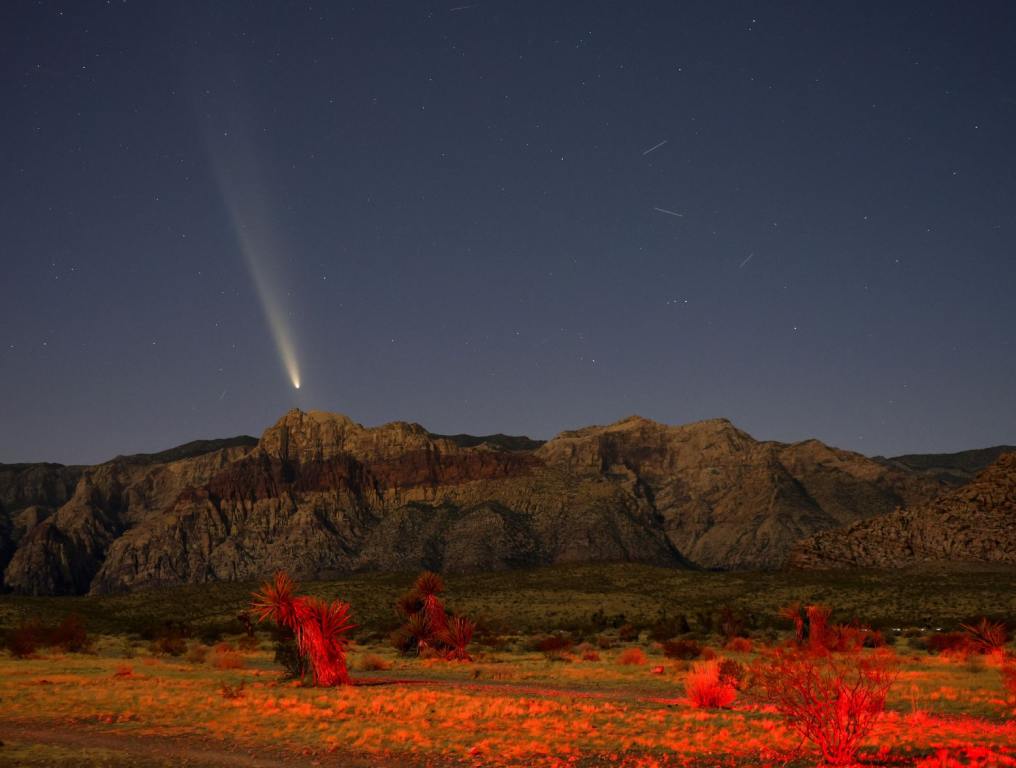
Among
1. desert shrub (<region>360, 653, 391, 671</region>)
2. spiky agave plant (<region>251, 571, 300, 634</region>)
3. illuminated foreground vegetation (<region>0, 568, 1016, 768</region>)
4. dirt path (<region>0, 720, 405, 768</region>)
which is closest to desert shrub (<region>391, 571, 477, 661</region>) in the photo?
illuminated foreground vegetation (<region>0, 568, 1016, 768</region>)

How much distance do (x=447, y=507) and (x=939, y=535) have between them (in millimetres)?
81363

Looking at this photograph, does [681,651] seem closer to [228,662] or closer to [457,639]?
[457,639]

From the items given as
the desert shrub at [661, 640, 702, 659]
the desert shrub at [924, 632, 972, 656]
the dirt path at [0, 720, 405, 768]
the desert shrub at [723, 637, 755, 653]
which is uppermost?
the dirt path at [0, 720, 405, 768]

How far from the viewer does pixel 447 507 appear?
148 m

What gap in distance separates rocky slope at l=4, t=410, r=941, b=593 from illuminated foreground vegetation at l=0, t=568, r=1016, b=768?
92.3 metres

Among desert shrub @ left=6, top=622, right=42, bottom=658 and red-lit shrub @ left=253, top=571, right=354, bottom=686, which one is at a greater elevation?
red-lit shrub @ left=253, top=571, right=354, bottom=686

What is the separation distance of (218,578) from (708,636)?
109 m

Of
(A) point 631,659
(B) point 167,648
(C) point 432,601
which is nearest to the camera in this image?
(A) point 631,659

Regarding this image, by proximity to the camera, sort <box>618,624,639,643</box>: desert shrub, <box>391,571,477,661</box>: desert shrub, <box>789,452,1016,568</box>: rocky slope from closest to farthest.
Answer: <box>391,571,477,661</box>: desert shrub < <box>618,624,639,643</box>: desert shrub < <box>789,452,1016,568</box>: rocky slope

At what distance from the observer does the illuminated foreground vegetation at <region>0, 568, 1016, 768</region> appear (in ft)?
46.2

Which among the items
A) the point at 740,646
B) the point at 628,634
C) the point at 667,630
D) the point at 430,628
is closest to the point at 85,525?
the point at 628,634

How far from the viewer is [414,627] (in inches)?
1503

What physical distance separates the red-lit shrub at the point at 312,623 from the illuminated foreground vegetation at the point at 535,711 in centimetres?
38

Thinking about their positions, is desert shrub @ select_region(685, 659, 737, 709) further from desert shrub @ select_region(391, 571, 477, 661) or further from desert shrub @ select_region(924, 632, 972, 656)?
desert shrub @ select_region(924, 632, 972, 656)
